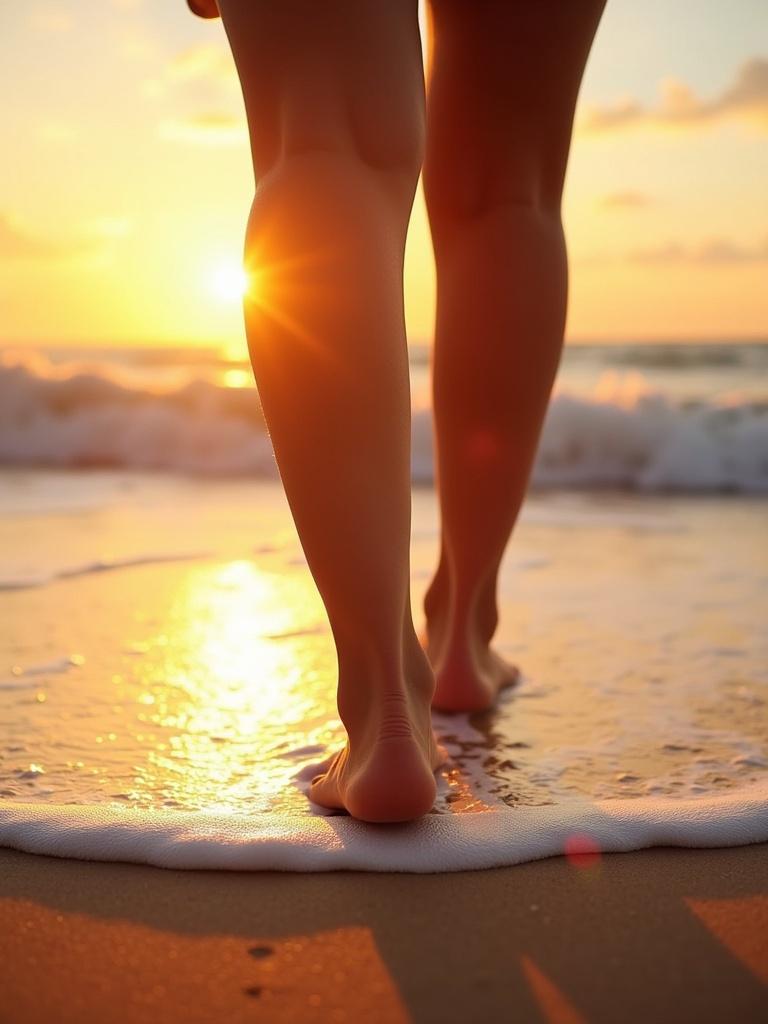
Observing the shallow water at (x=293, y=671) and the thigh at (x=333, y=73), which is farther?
the shallow water at (x=293, y=671)

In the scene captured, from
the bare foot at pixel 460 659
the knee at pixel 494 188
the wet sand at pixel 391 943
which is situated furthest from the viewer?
the bare foot at pixel 460 659

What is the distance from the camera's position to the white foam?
3.00 ft

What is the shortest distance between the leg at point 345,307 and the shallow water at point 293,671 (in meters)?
0.21

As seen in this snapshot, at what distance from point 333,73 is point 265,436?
177 inches

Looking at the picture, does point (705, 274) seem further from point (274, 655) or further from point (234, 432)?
point (274, 655)

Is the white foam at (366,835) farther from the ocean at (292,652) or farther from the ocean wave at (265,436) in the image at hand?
the ocean wave at (265,436)

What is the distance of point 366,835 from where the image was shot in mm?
960

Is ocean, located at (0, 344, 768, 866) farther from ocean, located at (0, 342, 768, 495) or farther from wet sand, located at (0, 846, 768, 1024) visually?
ocean, located at (0, 342, 768, 495)

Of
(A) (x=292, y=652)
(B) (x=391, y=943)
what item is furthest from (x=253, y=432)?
(B) (x=391, y=943)

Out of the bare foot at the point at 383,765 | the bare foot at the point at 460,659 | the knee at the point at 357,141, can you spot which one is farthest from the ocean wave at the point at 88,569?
the knee at the point at 357,141

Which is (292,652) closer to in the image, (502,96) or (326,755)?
(326,755)

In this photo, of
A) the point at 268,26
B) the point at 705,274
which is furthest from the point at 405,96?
the point at 705,274

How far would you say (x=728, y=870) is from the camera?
0.91 m

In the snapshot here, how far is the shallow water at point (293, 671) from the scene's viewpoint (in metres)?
1.15
